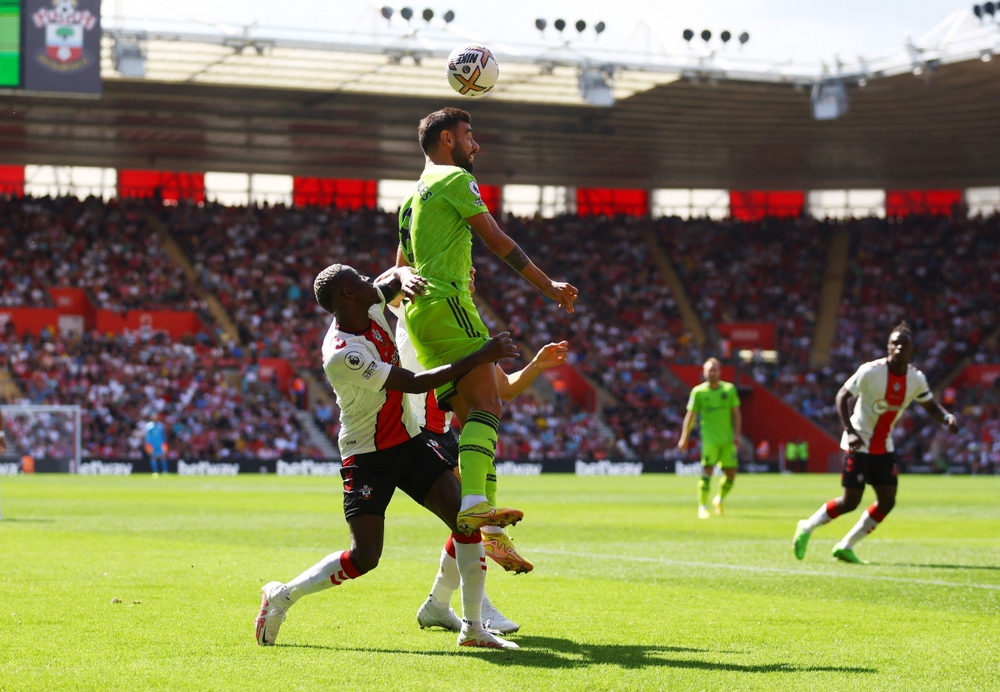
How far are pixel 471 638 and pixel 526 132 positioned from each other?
38083 mm

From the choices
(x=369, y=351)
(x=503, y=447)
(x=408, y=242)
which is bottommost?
(x=503, y=447)

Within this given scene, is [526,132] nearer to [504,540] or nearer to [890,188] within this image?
[890,188]

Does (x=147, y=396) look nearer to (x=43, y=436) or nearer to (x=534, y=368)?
(x=43, y=436)

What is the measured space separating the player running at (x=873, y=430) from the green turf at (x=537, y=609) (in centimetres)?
39

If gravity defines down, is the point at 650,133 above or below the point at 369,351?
above

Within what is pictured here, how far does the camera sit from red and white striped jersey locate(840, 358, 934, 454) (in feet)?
38.2

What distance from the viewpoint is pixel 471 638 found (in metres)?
6.70

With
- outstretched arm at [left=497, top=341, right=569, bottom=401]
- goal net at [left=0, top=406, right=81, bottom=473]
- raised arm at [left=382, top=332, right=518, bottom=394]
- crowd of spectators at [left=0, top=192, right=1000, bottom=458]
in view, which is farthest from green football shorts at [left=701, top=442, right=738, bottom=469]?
goal net at [left=0, top=406, right=81, bottom=473]

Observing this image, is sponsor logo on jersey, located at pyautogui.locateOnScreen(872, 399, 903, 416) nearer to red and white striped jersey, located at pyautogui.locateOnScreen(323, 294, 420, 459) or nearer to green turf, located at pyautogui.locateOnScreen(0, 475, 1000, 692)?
green turf, located at pyautogui.locateOnScreen(0, 475, 1000, 692)

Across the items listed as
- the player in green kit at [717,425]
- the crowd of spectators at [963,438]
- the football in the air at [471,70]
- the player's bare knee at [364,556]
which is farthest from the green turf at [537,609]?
the crowd of spectators at [963,438]

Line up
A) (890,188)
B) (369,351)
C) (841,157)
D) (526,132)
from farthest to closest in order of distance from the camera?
1. (890,188)
2. (841,157)
3. (526,132)
4. (369,351)

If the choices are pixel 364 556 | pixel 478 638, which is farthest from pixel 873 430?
pixel 364 556

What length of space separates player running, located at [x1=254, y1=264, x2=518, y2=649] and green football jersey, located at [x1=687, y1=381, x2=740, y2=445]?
12.8 metres

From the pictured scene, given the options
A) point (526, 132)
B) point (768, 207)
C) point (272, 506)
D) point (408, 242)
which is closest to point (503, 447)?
point (526, 132)
